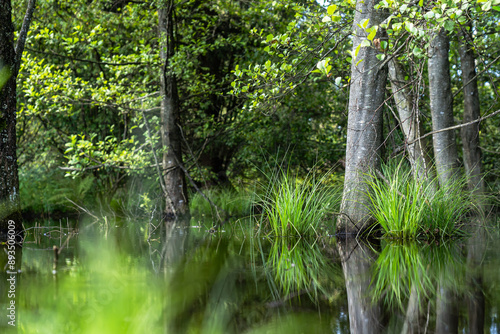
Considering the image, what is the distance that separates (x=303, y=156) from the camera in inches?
386

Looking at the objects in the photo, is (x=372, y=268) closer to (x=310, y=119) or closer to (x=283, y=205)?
(x=283, y=205)

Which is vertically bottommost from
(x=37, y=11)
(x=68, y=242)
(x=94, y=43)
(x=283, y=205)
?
(x=68, y=242)

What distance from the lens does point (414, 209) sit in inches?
155

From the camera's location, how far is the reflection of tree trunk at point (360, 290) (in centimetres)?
174

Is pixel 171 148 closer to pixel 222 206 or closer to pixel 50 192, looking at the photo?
pixel 222 206

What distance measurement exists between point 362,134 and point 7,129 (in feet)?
12.3

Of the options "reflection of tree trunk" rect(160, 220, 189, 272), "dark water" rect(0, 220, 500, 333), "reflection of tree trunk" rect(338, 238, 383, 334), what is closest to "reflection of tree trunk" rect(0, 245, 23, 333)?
"dark water" rect(0, 220, 500, 333)

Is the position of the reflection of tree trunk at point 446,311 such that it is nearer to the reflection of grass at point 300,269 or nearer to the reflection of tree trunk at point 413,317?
the reflection of tree trunk at point 413,317

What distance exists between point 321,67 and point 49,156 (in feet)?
29.2

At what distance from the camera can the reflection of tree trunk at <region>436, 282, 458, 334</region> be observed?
1635 mm

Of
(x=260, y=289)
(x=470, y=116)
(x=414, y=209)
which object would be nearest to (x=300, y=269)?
(x=260, y=289)

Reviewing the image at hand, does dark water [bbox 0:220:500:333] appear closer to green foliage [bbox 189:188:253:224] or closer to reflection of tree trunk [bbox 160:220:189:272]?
reflection of tree trunk [bbox 160:220:189:272]

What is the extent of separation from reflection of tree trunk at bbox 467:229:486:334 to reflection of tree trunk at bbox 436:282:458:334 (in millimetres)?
56

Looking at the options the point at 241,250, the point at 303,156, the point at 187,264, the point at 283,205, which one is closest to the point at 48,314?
the point at 187,264
